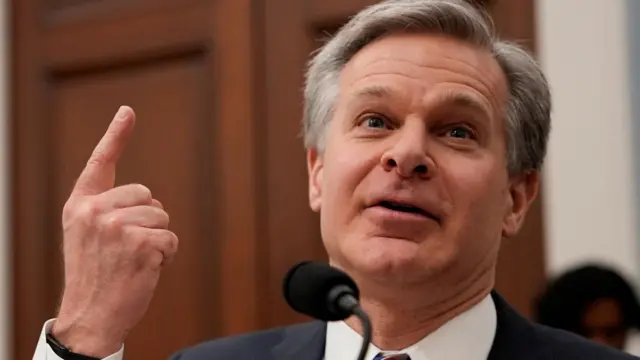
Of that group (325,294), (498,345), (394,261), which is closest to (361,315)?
(325,294)

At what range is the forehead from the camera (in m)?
1.32

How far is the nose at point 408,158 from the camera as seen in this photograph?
4.12 ft

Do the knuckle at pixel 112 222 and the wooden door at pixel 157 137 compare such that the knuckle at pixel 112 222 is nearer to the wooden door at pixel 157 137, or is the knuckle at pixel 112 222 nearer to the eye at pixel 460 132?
the eye at pixel 460 132

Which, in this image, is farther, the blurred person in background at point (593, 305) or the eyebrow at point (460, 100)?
the blurred person in background at point (593, 305)

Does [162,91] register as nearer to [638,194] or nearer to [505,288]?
[505,288]

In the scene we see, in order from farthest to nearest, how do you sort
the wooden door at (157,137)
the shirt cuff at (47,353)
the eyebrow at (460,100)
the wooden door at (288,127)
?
the wooden door at (157,137) → the wooden door at (288,127) → the eyebrow at (460,100) → the shirt cuff at (47,353)

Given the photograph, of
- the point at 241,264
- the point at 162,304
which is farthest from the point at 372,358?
the point at 162,304

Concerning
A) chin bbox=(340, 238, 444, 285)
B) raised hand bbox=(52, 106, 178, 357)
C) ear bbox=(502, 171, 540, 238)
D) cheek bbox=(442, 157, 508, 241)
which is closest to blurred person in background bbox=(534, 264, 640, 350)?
ear bbox=(502, 171, 540, 238)

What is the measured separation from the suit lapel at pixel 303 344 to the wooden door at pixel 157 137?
75 cm

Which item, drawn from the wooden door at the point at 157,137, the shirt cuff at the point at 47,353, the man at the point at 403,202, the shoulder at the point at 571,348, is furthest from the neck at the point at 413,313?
the wooden door at the point at 157,137

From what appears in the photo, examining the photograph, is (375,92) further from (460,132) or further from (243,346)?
(243,346)

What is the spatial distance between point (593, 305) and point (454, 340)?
697mm

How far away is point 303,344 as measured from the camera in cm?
145

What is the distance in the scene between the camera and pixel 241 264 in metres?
2.26
